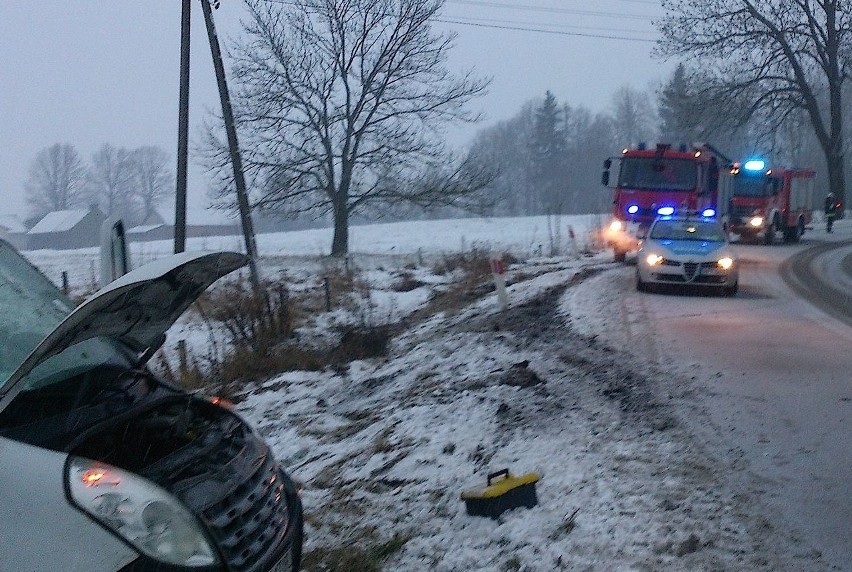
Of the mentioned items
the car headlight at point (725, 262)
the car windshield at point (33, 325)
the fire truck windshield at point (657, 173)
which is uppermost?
A: the fire truck windshield at point (657, 173)

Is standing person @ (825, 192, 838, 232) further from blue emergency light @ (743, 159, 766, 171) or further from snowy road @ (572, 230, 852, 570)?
snowy road @ (572, 230, 852, 570)

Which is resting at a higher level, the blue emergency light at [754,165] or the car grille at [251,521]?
the blue emergency light at [754,165]

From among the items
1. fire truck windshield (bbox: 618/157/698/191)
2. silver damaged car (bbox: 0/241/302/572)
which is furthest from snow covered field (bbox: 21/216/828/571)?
fire truck windshield (bbox: 618/157/698/191)

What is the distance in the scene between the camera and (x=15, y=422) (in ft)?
10.5

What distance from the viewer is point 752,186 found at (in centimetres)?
3300

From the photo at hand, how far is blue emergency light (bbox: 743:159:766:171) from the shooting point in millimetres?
32812

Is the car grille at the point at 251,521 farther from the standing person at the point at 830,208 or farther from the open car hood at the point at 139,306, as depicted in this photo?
the standing person at the point at 830,208

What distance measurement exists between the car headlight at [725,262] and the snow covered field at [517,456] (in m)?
4.86

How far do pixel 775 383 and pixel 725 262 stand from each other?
8.26m

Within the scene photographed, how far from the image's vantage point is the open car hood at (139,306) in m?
3.04

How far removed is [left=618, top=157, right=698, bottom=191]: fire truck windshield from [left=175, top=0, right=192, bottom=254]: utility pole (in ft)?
37.1

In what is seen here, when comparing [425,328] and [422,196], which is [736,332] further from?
[422,196]

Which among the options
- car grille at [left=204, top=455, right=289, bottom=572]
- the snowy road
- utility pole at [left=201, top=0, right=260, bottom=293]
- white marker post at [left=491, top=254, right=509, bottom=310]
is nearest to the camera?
car grille at [left=204, top=455, right=289, bottom=572]

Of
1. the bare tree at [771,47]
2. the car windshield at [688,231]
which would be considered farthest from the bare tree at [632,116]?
the car windshield at [688,231]
